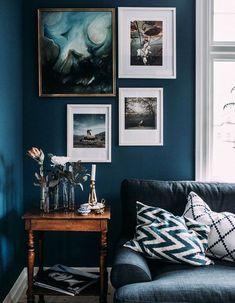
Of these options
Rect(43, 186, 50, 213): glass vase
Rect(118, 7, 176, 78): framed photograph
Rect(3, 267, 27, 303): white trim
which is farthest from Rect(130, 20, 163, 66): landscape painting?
Rect(3, 267, 27, 303): white trim

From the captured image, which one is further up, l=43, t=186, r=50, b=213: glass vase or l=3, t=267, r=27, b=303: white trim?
l=43, t=186, r=50, b=213: glass vase

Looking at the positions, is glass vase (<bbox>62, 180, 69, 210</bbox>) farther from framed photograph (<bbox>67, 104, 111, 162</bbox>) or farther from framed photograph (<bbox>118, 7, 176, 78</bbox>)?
framed photograph (<bbox>118, 7, 176, 78</bbox>)

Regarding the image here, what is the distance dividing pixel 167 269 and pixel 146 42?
1.74m

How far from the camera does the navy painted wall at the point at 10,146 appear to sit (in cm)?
276

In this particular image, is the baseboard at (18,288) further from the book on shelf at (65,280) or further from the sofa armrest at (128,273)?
the sofa armrest at (128,273)

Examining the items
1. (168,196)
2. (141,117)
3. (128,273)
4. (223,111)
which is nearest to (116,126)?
(141,117)

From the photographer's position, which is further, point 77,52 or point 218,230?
point 77,52

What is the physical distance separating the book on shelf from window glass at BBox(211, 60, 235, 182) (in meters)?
1.30

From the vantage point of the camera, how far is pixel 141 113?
10.7ft

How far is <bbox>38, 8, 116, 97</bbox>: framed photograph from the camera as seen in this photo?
3223 mm

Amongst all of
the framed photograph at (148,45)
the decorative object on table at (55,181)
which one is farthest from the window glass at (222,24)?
the decorative object on table at (55,181)

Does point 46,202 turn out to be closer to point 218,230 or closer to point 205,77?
point 218,230

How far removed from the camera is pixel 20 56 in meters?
3.21

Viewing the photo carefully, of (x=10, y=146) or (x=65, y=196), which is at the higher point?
(x=10, y=146)
